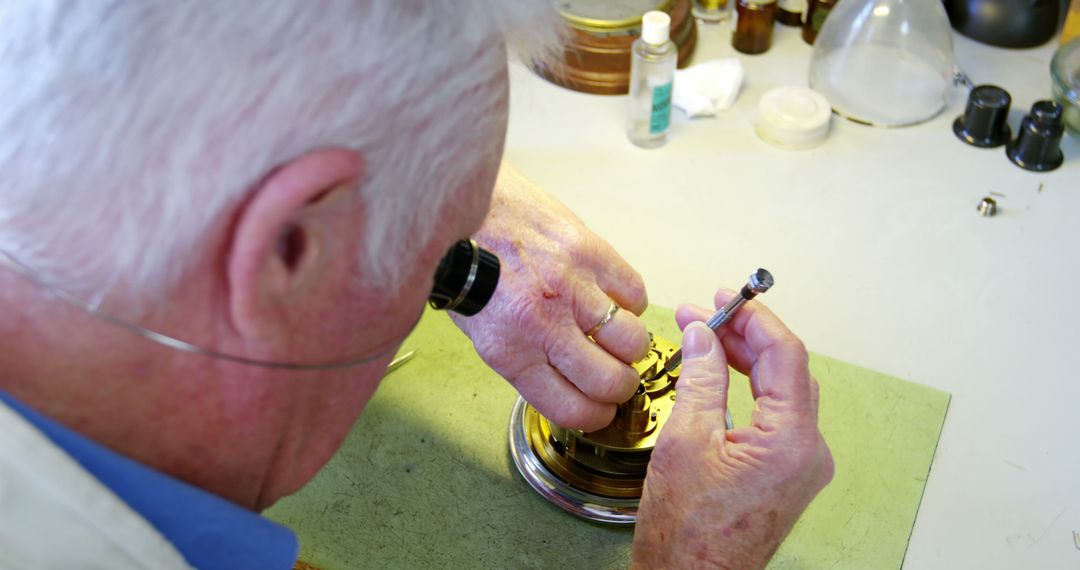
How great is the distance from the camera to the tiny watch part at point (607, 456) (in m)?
1.01

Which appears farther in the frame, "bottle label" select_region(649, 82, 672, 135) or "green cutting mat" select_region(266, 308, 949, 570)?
"bottle label" select_region(649, 82, 672, 135)

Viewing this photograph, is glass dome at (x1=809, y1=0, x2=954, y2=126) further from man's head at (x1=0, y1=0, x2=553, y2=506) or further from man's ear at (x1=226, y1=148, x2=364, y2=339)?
man's ear at (x1=226, y1=148, x2=364, y2=339)

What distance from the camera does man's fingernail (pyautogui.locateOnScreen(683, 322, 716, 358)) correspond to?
0.94 m

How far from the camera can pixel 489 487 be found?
3.44 feet

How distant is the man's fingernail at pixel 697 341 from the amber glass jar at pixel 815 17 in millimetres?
819

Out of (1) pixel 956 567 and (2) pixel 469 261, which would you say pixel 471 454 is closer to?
(2) pixel 469 261

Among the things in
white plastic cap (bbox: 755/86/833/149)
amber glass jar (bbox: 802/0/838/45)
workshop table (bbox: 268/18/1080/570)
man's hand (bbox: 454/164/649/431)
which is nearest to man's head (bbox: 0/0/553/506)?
workshop table (bbox: 268/18/1080/570)

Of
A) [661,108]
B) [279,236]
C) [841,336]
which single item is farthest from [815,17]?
[279,236]

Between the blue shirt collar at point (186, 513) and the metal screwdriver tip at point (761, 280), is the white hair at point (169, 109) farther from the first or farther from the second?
the metal screwdriver tip at point (761, 280)

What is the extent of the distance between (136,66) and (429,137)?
0.18 meters

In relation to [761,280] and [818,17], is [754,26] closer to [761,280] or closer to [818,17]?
[818,17]

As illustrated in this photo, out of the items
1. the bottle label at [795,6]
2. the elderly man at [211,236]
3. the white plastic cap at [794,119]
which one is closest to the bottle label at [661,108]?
the white plastic cap at [794,119]

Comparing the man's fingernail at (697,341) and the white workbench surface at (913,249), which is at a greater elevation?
the man's fingernail at (697,341)

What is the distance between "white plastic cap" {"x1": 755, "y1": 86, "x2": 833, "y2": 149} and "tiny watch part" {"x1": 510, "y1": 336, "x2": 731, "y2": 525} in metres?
0.50
